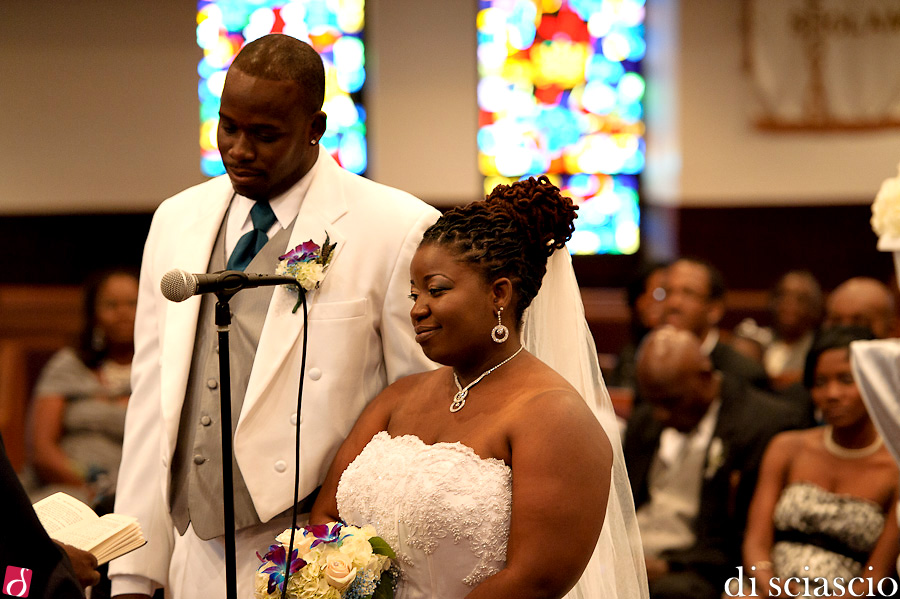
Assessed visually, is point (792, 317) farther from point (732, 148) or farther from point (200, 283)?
point (200, 283)

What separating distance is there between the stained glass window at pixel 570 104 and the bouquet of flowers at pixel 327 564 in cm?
722

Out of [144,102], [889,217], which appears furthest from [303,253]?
[144,102]

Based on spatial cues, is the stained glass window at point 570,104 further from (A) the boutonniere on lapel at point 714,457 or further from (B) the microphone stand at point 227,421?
(B) the microphone stand at point 227,421

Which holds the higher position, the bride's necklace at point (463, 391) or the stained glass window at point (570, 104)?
the stained glass window at point (570, 104)

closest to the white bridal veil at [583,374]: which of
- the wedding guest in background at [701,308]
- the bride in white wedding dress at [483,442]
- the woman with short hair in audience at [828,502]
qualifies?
the bride in white wedding dress at [483,442]

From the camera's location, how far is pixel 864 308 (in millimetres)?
5828

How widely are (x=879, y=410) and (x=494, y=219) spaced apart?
143 centimetres

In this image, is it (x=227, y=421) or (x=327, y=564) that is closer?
(x=227, y=421)

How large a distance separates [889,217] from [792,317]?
417cm

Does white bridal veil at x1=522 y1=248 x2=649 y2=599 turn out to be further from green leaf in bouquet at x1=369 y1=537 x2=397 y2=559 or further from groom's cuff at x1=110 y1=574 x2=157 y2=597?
groom's cuff at x1=110 y1=574 x2=157 y2=597

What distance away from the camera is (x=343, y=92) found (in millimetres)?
9305

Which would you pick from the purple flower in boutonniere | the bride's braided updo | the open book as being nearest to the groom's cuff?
the open book

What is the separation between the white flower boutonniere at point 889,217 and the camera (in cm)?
304

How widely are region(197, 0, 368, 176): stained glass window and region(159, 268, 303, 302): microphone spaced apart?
7.20 m
